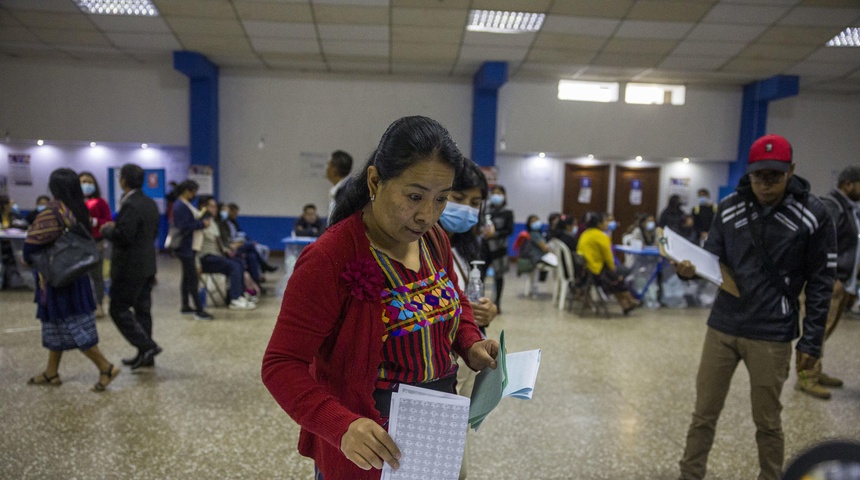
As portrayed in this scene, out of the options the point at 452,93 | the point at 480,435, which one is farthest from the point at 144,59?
the point at 480,435

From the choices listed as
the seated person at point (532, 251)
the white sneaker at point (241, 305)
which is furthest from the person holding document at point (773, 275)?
the white sneaker at point (241, 305)

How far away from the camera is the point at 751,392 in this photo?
235 cm

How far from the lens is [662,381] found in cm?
418

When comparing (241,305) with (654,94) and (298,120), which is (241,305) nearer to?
(298,120)

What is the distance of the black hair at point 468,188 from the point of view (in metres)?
2.23

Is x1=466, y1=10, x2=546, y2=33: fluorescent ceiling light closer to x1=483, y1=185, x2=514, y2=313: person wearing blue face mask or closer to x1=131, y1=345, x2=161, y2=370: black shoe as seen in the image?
x1=483, y1=185, x2=514, y2=313: person wearing blue face mask

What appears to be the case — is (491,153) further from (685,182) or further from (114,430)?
(114,430)

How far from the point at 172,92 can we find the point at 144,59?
719 millimetres

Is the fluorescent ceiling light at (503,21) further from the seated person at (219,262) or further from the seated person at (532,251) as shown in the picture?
the seated person at (219,262)

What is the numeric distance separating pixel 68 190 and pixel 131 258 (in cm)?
61

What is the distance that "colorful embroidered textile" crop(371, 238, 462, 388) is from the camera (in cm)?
116

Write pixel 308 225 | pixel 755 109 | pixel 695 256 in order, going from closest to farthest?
pixel 695 256, pixel 308 225, pixel 755 109

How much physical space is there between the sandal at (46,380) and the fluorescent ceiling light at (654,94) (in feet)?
34.2

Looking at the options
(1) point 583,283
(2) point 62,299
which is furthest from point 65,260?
(1) point 583,283
